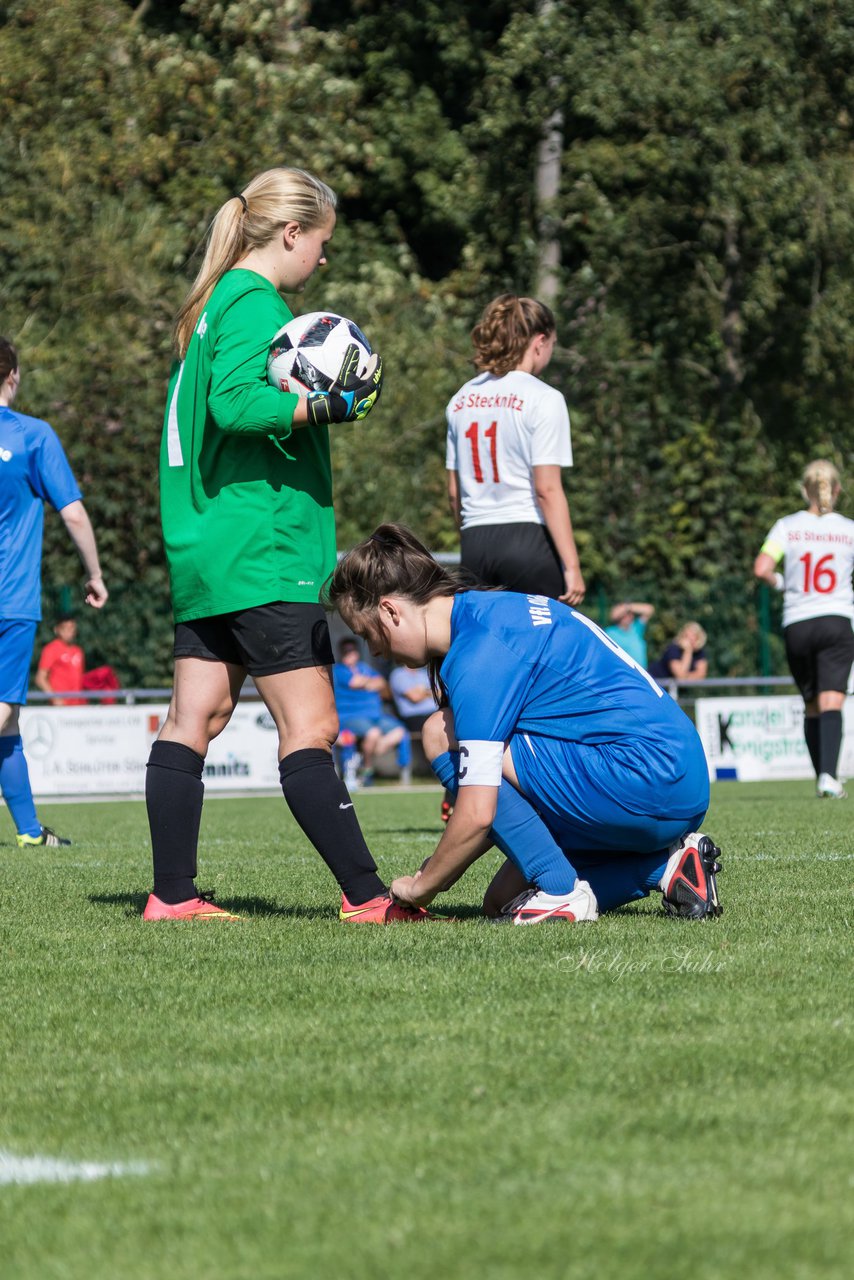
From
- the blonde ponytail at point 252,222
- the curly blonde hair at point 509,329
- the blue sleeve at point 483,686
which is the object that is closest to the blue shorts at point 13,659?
the curly blonde hair at point 509,329

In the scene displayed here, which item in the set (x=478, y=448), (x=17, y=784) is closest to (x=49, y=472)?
(x=17, y=784)

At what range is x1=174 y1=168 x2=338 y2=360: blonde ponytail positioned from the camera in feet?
17.0

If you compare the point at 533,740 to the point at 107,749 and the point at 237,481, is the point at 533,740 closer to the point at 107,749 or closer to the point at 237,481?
the point at 237,481

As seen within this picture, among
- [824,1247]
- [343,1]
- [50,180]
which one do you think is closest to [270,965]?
[824,1247]

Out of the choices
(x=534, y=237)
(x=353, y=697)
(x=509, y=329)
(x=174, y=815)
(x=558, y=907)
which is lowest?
(x=353, y=697)

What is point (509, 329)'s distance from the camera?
7168 millimetres

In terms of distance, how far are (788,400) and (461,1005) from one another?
26399 millimetres

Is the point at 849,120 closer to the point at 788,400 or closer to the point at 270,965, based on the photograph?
the point at 788,400

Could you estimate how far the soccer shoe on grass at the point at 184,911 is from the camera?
5059mm

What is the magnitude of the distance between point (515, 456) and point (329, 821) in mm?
2637

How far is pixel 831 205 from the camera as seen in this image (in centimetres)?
2517

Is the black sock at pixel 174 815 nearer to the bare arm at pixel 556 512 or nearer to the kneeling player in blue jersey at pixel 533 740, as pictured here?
the kneeling player in blue jersey at pixel 533 740

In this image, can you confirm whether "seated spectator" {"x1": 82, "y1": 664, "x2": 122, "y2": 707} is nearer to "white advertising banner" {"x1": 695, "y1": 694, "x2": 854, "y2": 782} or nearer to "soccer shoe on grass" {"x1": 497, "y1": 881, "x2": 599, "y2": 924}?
"white advertising banner" {"x1": 695, "y1": 694, "x2": 854, "y2": 782}

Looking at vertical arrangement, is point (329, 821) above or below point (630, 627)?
above
